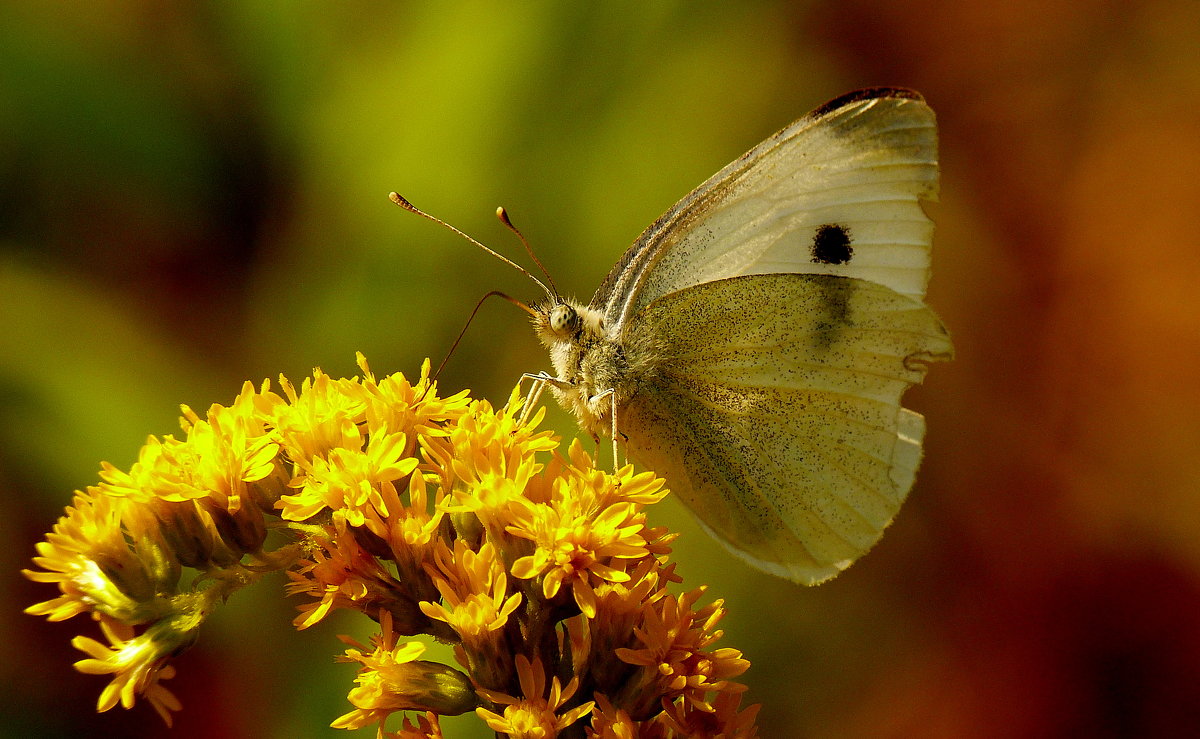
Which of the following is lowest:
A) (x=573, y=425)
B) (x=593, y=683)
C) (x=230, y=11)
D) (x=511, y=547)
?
(x=593, y=683)

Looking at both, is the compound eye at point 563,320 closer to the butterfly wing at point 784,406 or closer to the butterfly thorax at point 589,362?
the butterfly thorax at point 589,362

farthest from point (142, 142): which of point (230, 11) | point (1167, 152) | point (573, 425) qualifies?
point (1167, 152)

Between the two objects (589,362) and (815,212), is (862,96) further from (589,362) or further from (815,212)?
(589,362)

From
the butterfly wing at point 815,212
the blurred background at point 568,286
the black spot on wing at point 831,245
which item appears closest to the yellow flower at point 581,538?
the butterfly wing at point 815,212

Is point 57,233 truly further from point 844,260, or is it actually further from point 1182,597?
point 1182,597

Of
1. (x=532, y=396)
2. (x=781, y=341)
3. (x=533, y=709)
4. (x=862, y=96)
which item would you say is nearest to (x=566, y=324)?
(x=532, y=396)

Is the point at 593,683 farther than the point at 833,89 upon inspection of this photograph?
No
